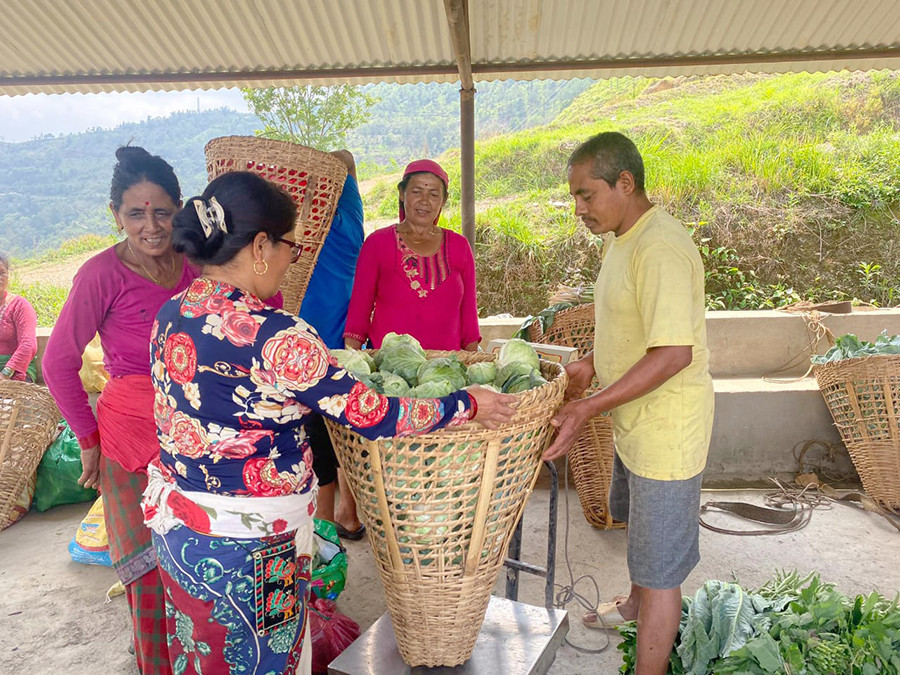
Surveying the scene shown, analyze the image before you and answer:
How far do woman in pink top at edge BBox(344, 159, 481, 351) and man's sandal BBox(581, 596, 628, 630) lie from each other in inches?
52.2

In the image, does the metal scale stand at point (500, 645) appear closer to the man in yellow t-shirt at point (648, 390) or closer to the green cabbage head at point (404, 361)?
the man in yellow t-shirt at point (648, 390)

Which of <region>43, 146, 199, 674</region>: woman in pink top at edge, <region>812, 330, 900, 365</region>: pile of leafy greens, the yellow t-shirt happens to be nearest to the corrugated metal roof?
<region>812, 330, 900, 365</region>: pile of leafy greens

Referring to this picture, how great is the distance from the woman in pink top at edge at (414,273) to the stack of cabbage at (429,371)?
85 centimetres

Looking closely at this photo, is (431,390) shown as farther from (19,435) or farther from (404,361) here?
(19,435)

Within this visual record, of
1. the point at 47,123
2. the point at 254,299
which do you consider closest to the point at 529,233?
the point at 254,299

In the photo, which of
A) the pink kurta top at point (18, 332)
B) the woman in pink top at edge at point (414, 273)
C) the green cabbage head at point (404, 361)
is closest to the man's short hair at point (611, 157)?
the green cabbage head at point (404, 361)

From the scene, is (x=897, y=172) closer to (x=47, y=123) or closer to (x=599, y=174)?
(x=599, y=174)

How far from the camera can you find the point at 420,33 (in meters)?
3.61

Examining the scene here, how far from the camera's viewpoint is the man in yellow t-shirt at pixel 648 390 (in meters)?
1.85

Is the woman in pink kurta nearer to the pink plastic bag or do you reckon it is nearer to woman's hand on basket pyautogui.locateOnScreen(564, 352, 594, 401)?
the pink plastic bag

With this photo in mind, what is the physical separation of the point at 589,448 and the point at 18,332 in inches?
153

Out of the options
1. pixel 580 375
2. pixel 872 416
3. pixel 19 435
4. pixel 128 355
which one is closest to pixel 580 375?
pixel 580 375

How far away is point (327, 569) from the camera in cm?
259

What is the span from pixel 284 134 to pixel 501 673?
27.6ft
